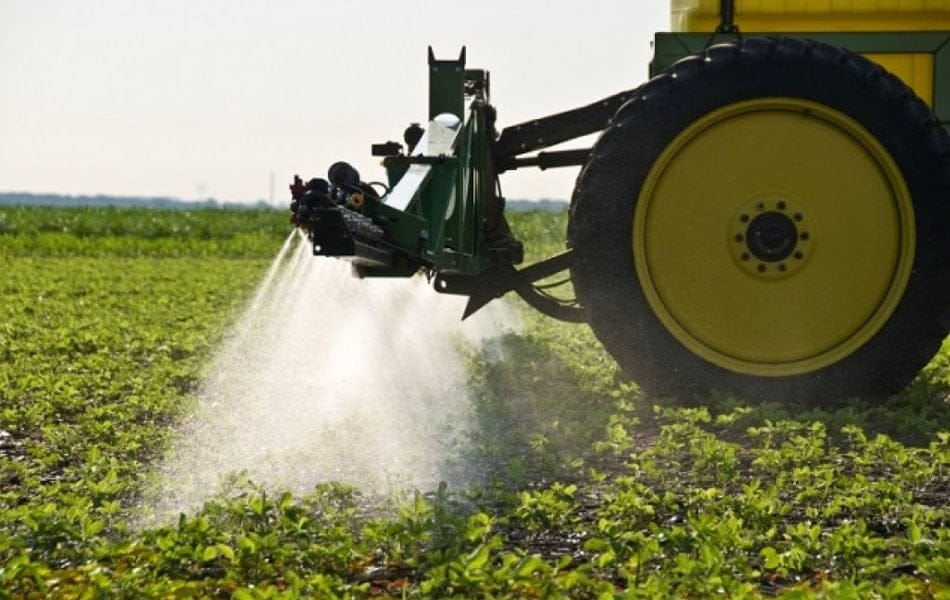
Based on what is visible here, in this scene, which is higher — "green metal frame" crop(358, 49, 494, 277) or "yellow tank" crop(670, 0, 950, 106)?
"yellow tank" crop(670, 0, 950, 106)

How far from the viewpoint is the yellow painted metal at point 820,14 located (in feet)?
27.0

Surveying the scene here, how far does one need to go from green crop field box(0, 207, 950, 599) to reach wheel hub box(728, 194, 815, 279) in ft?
2.13

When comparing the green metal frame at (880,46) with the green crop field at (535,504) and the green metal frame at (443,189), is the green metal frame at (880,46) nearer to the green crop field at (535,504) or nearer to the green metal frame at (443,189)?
the green metal frame at (443,189)

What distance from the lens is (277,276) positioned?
20078 mm

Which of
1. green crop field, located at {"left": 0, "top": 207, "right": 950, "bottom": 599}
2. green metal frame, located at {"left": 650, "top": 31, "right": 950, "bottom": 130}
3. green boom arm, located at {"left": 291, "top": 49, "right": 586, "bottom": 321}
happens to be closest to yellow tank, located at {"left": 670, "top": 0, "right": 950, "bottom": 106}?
green metal frame, located at {"left": 650, "top": 31, "right": 950, "bottom": 130}

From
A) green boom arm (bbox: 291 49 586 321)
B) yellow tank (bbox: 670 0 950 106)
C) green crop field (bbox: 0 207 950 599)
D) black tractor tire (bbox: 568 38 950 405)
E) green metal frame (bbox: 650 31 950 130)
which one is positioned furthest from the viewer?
yellow tank (bbox: 670 0 950 106)

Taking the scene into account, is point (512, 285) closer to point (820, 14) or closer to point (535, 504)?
point (820, 14)

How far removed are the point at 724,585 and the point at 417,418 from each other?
11.8 feet

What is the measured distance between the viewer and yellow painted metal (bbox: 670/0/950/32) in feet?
27.0

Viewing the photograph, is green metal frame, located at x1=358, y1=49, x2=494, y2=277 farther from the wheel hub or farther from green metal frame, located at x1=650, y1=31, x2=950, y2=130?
the wheel hub

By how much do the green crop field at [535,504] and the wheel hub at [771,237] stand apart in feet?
2.13

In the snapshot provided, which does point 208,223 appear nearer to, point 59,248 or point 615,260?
point 59,248

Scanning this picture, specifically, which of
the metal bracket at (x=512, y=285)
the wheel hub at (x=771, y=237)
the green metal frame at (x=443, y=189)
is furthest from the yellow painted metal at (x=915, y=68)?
the green metal frame at (x=443, y=189)

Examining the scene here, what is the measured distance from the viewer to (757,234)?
7098 millimetres
